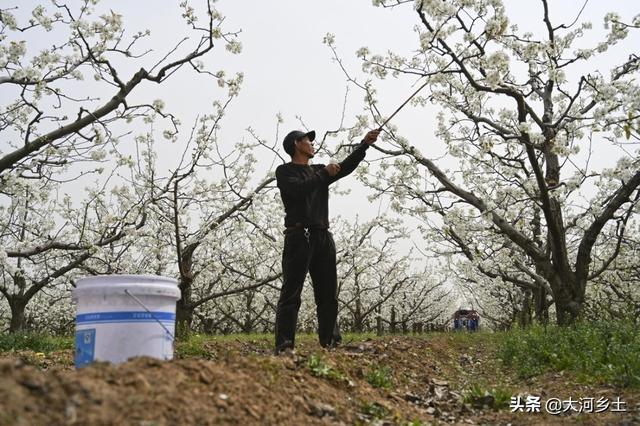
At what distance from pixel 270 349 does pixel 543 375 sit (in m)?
5.46

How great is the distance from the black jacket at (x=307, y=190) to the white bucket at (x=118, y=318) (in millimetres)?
2217

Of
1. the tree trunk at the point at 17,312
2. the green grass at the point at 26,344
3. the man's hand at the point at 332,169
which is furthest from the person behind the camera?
the tree trunk at the point at 17,312

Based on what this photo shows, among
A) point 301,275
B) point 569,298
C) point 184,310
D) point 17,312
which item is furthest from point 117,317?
point 17,312

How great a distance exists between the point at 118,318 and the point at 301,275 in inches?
93.0

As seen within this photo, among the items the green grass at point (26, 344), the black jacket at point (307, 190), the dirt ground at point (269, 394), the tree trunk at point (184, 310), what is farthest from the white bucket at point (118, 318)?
the tree trunk at point (184, 310)

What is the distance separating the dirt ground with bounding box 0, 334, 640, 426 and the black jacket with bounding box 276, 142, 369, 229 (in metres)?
1.48

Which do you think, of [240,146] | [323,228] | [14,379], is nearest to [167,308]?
[14,379]

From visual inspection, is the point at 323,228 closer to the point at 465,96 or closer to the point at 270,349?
the point at 270,349

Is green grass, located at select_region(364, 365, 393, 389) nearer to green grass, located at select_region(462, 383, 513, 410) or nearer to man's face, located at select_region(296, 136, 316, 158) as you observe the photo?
green grass, located at select_region(462, 383, 513, 410)

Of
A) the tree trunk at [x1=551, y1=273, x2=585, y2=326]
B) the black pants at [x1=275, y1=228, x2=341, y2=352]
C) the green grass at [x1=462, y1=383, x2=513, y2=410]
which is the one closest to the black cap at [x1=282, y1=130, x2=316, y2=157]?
the black pants at [x1=275, y1=228, x2=341, y2=352]

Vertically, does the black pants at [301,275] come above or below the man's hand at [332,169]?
below

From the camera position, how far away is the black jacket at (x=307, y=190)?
5.53m

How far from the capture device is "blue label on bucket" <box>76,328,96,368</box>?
3.44 meters

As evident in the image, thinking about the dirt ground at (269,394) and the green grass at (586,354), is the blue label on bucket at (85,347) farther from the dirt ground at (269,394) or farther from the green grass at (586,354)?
the green grass at (586,354)
